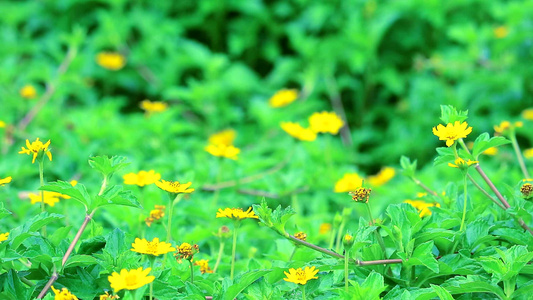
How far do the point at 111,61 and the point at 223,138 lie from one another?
927mm

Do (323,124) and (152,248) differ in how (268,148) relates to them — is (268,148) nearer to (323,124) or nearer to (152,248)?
(323,124)

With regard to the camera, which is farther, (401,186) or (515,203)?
(401,186)

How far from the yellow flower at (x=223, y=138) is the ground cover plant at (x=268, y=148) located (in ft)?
0.07

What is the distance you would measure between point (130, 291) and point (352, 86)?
2780mm

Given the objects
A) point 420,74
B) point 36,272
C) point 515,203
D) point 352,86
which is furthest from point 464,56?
point 36,272

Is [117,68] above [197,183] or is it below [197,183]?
above

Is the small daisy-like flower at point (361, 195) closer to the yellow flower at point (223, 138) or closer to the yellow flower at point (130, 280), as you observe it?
the yellow flower at point (130, 280)

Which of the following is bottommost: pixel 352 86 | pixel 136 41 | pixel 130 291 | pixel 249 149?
pixel 130 291

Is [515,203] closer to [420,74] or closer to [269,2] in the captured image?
[420,74]

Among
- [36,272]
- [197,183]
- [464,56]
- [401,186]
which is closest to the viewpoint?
[36,272]

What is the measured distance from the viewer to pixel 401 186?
2.43 m

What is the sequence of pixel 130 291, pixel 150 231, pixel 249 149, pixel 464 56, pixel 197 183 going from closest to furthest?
pixel 130 291 < pixel 150 231 < pixel 197 183 < pixel 249 149 < pixel 464 56

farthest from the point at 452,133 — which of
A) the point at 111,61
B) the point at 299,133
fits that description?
the point at 111,61

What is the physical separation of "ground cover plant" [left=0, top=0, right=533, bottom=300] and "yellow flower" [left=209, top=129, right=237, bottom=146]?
20 millimetres
